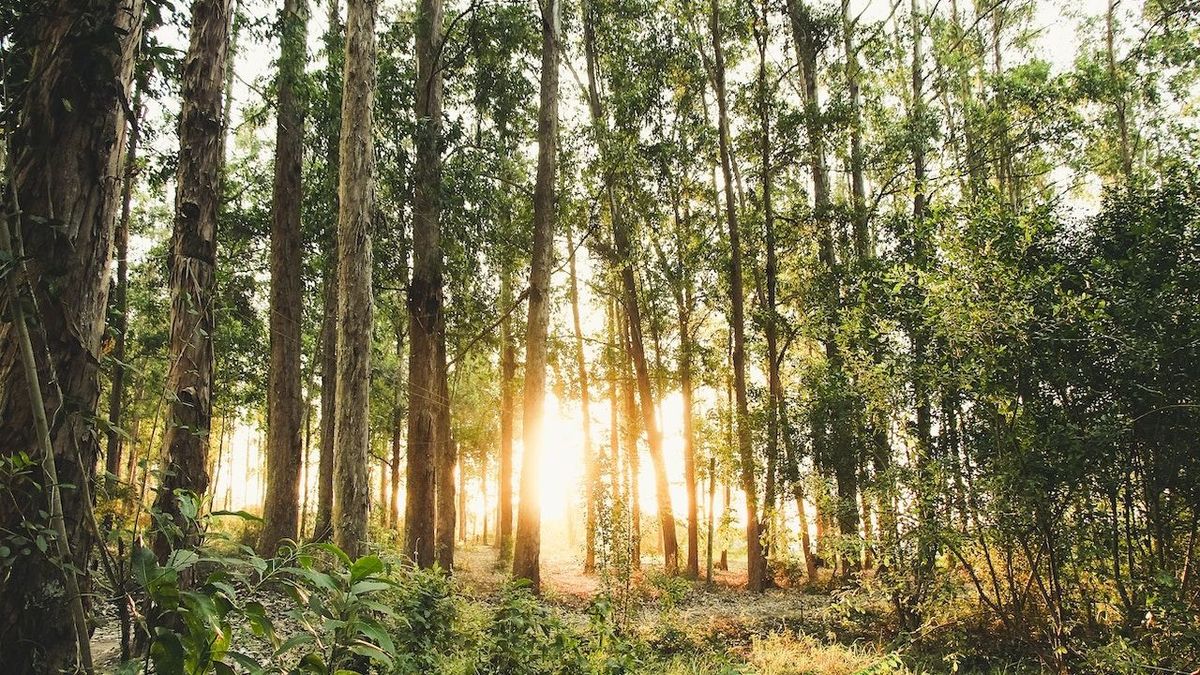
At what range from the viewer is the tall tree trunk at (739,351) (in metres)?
15.1

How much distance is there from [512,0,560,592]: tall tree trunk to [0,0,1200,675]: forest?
0.08m

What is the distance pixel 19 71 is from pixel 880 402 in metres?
8.72

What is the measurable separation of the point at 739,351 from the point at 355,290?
10.4m

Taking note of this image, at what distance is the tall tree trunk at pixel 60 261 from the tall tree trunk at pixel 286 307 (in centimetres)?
943

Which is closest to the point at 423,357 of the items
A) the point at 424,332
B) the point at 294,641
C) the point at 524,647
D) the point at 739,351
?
the point at 424,332

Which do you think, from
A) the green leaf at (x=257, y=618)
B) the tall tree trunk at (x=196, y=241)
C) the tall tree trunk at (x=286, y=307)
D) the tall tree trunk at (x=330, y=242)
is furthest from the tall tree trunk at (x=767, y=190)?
the green leaf at (x=257, y=618)

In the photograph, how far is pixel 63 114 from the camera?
1.85 metres

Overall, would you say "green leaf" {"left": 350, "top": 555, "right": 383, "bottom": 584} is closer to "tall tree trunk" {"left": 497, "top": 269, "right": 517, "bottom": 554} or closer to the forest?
the forest

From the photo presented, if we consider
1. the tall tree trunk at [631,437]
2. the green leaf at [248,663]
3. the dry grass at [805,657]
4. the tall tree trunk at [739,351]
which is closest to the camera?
the green leaf at [248,663]

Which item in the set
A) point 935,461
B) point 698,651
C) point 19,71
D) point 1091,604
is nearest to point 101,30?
point 19,71

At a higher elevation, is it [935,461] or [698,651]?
[935,461]

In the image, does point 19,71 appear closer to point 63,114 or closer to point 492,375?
point 63,114

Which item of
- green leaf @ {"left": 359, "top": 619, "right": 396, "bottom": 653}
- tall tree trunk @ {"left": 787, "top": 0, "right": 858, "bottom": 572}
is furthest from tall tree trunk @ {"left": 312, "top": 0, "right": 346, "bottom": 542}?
tall tree trunk @ {"left": 787, "top": 0, "right": 858, "bottom": 572}

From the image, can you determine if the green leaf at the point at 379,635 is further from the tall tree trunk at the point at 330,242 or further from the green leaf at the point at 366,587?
the tall tree trunk at the point at 330,242
